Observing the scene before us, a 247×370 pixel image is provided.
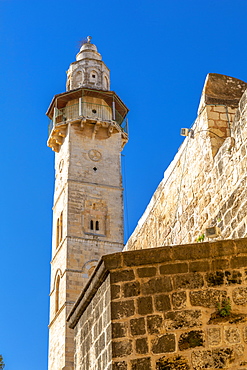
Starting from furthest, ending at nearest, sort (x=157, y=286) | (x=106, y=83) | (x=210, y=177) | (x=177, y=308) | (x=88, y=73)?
(x=106, y=83) → (x=88, y=73) → (x=210, y=177) → (x=157, y=286) → (x=177, y=308)

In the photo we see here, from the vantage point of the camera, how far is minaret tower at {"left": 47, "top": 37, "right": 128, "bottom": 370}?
2438 cm

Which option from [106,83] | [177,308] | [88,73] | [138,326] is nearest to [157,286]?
[177,308]

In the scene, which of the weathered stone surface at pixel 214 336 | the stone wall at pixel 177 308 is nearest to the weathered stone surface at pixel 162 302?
the stone wall at pixel 177 308

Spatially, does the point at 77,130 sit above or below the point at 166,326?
above

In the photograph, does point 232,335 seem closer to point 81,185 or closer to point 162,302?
point 162,302

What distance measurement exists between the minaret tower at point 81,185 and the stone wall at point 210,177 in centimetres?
1522

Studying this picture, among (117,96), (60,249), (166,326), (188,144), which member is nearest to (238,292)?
(166,326)

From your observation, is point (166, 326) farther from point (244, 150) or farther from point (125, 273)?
point (244, 150)

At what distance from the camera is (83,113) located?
27953mm

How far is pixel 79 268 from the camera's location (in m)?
24.6

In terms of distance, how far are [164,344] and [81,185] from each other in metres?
21.8

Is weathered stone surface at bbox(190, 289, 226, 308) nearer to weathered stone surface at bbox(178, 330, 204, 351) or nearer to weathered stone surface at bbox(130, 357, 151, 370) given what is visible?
weathered stone surface at bbox(178, 330, 204, 351)

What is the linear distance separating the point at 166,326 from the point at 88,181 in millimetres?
22007

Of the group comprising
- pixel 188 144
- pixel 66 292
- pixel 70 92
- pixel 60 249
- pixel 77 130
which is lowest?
pixel 188 144
